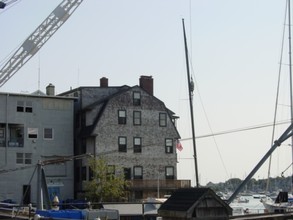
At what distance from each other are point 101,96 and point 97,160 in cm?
1114

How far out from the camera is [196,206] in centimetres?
1747

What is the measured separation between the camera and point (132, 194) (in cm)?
7100

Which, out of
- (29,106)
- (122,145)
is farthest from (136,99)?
(29,106)

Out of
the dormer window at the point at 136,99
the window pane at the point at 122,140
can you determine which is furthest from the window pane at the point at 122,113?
the window pane at the point at 122,140

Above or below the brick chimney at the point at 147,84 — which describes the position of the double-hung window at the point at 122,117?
below

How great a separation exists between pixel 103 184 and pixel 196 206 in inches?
1953

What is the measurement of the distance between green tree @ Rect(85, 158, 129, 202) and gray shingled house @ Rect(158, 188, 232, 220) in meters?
47.2

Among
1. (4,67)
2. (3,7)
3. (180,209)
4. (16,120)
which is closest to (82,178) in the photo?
(16,120)

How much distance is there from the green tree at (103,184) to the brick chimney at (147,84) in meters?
13.4

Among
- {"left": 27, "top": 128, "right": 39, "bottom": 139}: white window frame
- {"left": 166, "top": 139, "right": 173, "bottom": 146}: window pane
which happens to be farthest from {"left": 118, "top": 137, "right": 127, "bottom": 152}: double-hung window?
{"left": 27, "top": 128, "right": 39, "bottom": 139}: white window frame

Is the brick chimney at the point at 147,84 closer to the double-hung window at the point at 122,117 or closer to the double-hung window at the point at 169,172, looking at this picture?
the double-hung window at the point at 122,117

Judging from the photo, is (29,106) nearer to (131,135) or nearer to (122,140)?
(122,140)

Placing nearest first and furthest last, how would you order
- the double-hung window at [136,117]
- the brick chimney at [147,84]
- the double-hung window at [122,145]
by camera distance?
→ the double-hung window at [122,145]
the double-hung window at [136,117]
the brick chimney at [147,84]

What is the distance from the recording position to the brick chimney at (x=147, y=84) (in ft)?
257
